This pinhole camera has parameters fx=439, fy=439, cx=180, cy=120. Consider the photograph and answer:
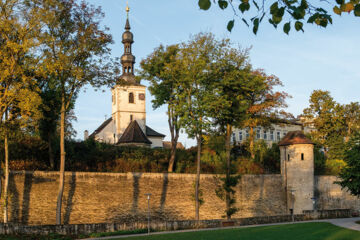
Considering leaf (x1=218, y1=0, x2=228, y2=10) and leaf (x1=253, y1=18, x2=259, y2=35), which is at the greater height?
leaf (x1=218, y1=0, x2=228, y2=10)

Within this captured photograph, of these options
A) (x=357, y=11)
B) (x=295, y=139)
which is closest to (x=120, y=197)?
(x=295, y=139)

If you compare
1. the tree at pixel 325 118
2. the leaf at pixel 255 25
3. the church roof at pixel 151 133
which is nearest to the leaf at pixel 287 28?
the leaf at pixel 255 25

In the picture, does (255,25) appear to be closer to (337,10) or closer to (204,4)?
(204,4)

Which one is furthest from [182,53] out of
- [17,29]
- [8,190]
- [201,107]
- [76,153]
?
[8,190]

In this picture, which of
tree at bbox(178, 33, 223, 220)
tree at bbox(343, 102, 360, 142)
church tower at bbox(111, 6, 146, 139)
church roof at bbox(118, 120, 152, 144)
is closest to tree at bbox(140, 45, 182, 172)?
tree at bbox(178, 33, 223, 220)

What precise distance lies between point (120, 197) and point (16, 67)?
10686 mm

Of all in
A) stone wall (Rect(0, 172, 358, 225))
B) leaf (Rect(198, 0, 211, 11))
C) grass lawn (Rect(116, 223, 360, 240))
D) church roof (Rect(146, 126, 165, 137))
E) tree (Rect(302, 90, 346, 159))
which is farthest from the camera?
church roof (Rect(146, 126, 165, 137))

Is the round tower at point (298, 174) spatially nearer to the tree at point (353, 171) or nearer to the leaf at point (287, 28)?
the tree at point (353, 171)

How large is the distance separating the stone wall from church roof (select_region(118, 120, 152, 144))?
2284cm

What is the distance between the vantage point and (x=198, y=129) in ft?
97.1

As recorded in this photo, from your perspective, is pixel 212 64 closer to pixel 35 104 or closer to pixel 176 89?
pixel 176 89

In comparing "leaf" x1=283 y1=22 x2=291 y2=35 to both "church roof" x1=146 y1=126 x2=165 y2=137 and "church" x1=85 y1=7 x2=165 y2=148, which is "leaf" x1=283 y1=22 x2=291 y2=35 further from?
"church roof" x1=146 y1=126 x2=165 y2=137

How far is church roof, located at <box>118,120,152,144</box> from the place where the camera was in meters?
54.6

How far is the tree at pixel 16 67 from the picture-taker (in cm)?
2145
